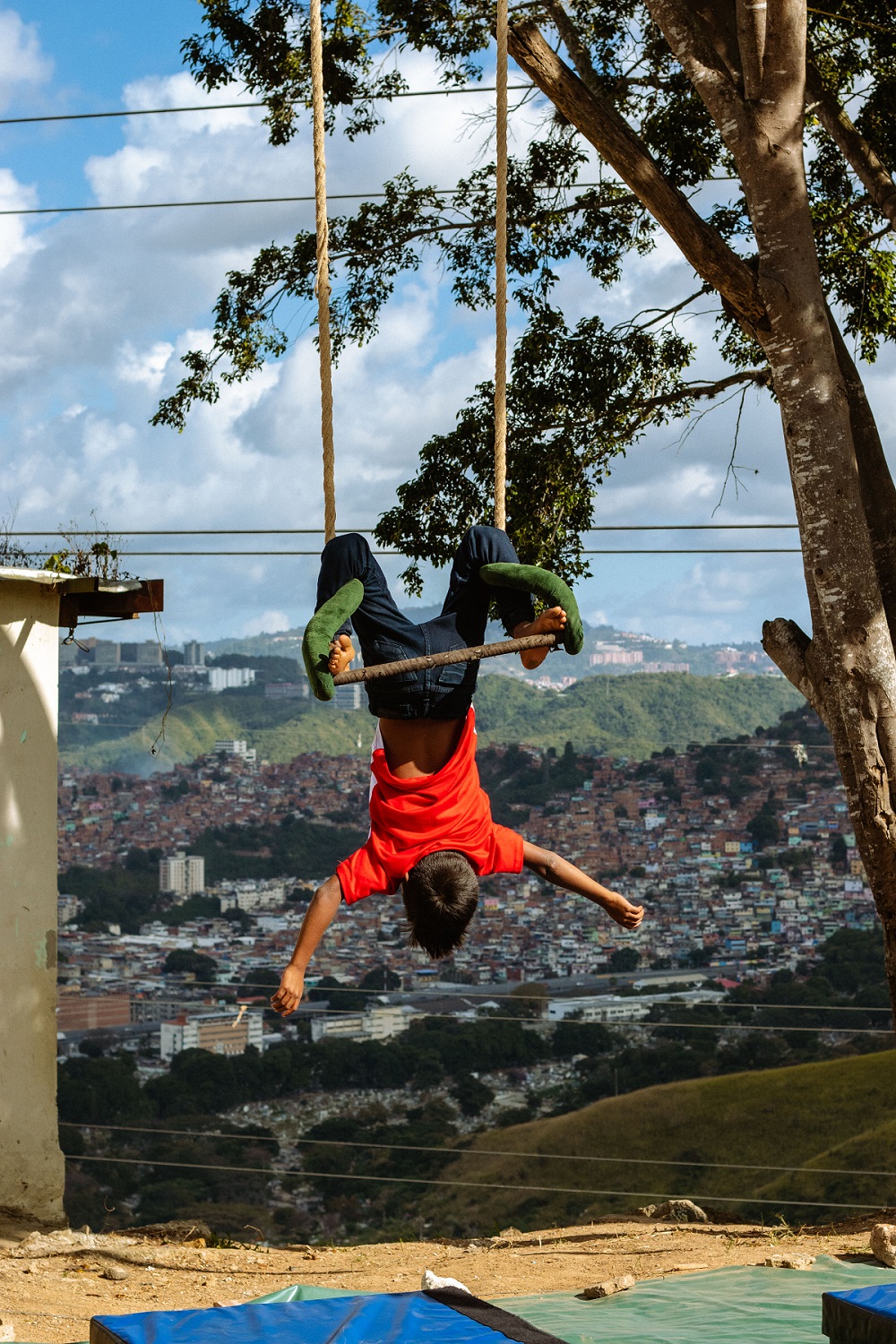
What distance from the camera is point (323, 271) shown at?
326 centimetres

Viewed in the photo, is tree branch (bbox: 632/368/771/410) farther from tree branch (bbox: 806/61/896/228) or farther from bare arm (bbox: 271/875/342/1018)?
bare arm (bbox: 271/875/342/1018)

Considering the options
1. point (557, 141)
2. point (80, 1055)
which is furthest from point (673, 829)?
point (557, 141)

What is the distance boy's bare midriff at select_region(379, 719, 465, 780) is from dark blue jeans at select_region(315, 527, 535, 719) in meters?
0.03

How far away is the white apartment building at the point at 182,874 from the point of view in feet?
74.7

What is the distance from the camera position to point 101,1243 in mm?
5523

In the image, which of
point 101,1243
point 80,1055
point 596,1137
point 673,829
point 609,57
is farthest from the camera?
point 673,829

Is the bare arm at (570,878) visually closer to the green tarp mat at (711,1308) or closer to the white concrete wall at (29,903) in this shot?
the green tarp mat at (711,1308)

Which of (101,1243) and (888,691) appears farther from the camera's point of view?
(101,1243)

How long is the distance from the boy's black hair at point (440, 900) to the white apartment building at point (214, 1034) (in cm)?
1742

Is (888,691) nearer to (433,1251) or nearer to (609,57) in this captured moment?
(433,1251)

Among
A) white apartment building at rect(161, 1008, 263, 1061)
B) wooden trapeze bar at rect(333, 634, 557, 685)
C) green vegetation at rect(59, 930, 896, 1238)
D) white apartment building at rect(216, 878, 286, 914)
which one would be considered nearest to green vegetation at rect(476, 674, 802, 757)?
green vegetation at rect(59, 930, 896, 1238)

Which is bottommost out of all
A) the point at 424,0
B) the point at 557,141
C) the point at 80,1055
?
the point at 80,1055

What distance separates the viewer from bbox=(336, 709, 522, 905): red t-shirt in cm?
297

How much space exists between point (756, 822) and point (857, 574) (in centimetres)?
1782
